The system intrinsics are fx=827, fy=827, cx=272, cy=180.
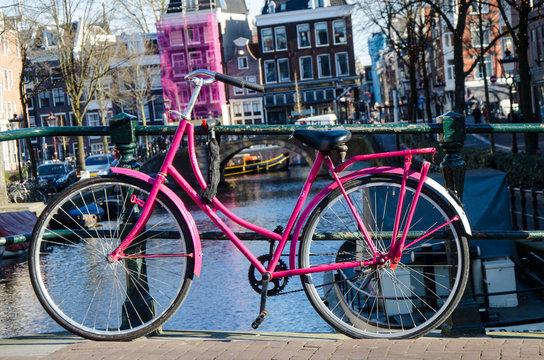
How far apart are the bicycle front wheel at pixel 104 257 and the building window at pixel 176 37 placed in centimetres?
6471

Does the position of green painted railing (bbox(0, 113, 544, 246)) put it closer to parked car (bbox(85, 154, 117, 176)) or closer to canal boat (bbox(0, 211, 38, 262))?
canal boat (bbox(0, 211, 38, 262))

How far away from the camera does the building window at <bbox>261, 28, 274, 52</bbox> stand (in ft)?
214

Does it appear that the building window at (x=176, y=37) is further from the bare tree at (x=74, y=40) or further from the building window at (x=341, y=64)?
the bare tree at (x=74, y=40)

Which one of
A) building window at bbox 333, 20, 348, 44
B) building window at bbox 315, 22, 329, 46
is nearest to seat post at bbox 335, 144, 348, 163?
building window at bbox 333, 20, 348, 44

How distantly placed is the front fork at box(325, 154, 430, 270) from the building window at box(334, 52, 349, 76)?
61562 millimetres

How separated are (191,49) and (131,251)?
6492 centimetres

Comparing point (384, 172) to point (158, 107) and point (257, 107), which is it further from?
point (257, 107)

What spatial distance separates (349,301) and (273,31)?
62750 mm

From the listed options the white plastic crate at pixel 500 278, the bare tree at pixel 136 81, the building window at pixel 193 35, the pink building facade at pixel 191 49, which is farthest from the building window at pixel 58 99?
the white plastic crate at pixel 500 278

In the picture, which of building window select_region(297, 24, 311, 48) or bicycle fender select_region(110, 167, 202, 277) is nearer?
bicycle fender select_region(110, 167, 202, 277)

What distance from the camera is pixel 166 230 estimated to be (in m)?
3.65

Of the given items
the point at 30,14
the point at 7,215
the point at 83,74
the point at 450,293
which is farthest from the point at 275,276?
the point at 83,74

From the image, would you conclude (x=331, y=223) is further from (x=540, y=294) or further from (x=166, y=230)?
(x=540, y=294)

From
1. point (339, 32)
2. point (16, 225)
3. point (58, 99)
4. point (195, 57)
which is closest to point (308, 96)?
point (339, 32)
